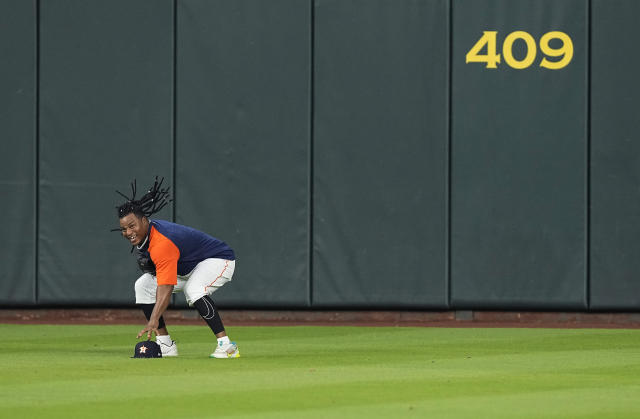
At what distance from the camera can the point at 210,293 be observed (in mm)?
13422

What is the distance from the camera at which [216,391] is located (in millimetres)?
10008

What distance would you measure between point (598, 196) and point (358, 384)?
10.8 m

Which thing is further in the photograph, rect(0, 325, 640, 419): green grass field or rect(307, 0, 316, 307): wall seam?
rect(307, 0, 316, 307): wall seam

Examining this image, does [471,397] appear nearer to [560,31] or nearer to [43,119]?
[560,31]

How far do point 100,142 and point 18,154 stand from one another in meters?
1.36

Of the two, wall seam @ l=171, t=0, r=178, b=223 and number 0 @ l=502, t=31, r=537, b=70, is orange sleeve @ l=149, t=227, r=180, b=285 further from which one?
number 0 @ l=502, t=31, r=537, b=70

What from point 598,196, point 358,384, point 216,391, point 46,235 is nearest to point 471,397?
point 358,384

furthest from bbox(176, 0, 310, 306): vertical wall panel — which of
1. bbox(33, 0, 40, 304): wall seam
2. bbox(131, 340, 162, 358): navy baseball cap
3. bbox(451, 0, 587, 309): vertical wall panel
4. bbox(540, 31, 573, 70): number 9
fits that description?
bbox(131, 340, 162, 358): navy baseball cap

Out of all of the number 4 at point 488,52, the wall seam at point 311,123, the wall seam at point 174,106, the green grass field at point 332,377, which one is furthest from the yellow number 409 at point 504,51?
the green grass field at point 332,377

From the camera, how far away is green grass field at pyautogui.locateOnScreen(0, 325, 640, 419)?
8.98m

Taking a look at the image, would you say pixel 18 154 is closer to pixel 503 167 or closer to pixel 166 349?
pixel 503 167

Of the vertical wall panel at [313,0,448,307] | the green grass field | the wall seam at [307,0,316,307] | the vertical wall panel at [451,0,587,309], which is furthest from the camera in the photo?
the wall seam at [307,0,316,307]

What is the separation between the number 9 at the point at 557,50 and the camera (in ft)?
67.3

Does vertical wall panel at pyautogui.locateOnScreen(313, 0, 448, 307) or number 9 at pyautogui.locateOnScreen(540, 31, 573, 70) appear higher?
Result: number 9 at pyautogui.locateOnScreen(540, 31, 573, 70)
